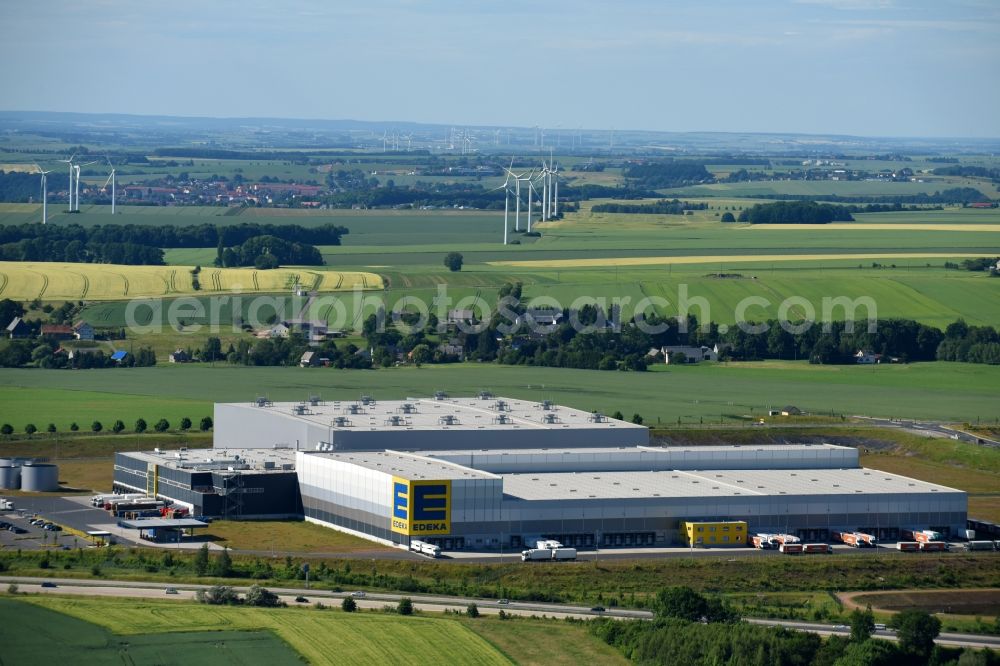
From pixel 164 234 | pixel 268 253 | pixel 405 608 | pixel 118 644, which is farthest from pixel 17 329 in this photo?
pixel 118 644

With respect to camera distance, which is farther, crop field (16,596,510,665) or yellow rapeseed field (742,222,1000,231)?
yellow rapeseed field (742,222,1000,231)

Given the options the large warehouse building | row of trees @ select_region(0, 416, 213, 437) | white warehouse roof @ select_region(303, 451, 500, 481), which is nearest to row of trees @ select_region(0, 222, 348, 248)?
row of trees @ select_region(0, 416, 213, 437)

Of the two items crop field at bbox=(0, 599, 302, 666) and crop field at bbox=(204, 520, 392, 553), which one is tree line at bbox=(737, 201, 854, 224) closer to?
crop field at bbox=(204, 520, 392, 553)

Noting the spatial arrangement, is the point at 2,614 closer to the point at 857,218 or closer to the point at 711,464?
the point at 711,464

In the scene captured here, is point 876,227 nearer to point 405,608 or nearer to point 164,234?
point 164,234

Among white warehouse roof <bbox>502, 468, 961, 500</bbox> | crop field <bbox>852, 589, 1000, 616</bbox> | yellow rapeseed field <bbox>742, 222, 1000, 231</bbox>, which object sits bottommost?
crop field <bbox>852, 589, 1000, 616</bbox>

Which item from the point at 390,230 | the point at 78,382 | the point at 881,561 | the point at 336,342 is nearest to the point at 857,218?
the point at 390,230
